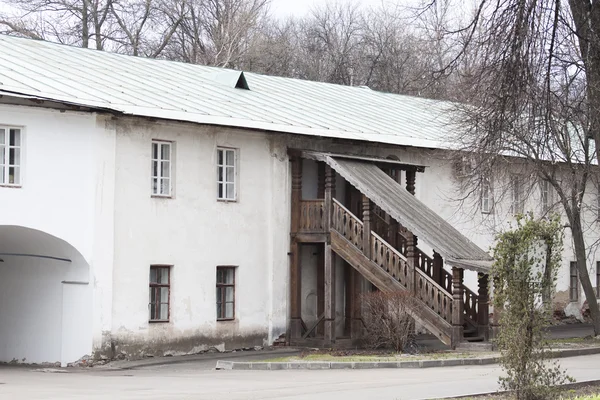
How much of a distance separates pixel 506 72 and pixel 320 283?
15.2 metres

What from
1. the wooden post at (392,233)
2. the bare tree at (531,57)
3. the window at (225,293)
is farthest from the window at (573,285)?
the bare tree at (531,57)

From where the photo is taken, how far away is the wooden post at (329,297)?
1101 inches

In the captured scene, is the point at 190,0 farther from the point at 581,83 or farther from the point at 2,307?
the point at 581,83

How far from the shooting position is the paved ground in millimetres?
16734

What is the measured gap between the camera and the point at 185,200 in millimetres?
26484

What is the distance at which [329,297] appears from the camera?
2820 centimetres

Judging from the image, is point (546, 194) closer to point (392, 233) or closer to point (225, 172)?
point (392, 233)

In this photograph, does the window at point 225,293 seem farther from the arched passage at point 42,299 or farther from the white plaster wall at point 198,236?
the arched passage at point 42,299

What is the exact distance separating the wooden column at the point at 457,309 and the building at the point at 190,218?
0.16 ft

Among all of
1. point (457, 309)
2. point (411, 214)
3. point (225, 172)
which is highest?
point (225, 172)

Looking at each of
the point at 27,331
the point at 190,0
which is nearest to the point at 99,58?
the point at 27,331

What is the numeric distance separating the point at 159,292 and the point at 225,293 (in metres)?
2.05

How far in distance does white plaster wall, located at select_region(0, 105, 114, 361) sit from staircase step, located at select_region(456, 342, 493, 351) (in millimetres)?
7683

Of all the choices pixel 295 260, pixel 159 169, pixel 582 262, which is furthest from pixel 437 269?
pixel 159 169
